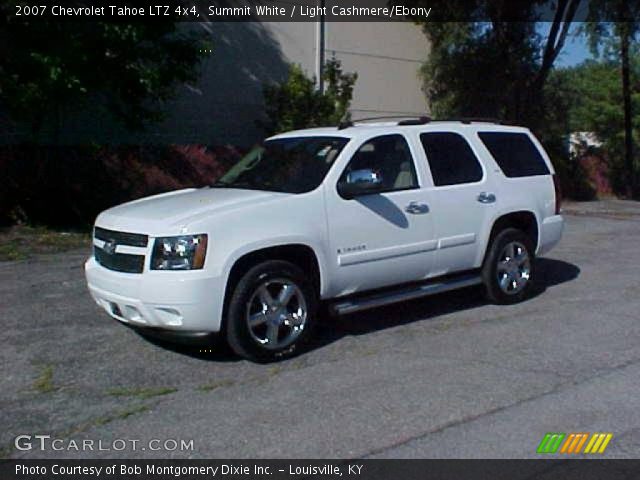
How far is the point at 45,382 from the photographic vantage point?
259 inches

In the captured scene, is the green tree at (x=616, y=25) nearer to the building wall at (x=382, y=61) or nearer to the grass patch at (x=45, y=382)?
the building wall at (x=382, y=61)

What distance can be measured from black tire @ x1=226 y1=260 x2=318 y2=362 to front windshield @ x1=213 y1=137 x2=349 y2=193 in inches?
31.9

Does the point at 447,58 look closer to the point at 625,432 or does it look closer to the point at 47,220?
the point at 47,220

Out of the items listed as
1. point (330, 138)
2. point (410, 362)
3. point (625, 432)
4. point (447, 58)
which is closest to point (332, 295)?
point (410, 362)

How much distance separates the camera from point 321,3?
21.5 m

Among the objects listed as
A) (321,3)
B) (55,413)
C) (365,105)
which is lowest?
(55,413)

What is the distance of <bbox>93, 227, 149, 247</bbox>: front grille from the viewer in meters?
6.82

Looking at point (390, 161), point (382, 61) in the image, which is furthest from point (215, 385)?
point (382, 61)

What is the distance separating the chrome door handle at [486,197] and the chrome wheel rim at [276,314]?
2410 millimetres

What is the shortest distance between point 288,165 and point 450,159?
1.72 meters

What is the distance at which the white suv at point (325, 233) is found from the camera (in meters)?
6.72

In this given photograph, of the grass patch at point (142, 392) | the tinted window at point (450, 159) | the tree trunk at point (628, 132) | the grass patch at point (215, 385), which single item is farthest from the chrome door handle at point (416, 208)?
the tree trunk at point (628, 132)

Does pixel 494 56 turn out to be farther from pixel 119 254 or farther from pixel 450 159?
pixel 119 254

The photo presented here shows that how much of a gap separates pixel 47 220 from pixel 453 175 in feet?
28.9
